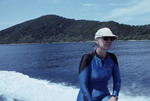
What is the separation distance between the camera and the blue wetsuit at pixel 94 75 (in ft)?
10.6

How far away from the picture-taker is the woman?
124 inches

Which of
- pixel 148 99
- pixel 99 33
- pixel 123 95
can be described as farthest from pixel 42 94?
pixel 99 33

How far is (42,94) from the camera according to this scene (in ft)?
39.5

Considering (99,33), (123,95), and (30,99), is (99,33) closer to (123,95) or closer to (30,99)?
(30,99)

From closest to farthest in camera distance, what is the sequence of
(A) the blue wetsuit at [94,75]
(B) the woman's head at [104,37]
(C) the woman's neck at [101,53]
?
(B) the woman's head at [104,37] < (A) the blue wetsuit at [94,75] < (C) the woman's neck at [101,53]

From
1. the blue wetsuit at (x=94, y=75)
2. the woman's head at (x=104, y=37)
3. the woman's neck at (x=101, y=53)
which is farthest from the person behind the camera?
the woman's neck at (x=101, y=53)

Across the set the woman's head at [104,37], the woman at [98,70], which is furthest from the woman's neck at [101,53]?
the woman's head at [104,37]

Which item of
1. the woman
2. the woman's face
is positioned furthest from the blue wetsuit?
the woman's face

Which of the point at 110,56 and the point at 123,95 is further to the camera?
the point at 123,95

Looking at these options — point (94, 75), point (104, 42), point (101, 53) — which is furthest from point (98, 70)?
point (104, 42)

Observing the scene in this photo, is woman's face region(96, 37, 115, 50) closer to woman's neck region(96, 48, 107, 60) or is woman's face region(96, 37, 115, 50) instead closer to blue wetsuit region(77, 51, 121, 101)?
woman's neck region(96, 48, 107, 60)

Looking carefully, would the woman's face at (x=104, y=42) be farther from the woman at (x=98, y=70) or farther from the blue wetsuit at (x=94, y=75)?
the blue wetsuit at (x=94, y=75)

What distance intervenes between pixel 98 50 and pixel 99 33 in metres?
0.41

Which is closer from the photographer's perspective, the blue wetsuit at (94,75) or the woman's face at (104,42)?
the woman's face at (104,42)
